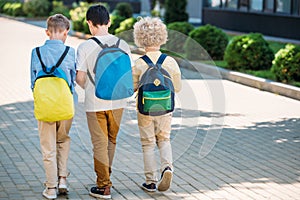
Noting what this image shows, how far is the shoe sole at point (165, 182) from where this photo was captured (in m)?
6.54

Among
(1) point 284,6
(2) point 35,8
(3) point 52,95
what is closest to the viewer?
(3) point 52,95

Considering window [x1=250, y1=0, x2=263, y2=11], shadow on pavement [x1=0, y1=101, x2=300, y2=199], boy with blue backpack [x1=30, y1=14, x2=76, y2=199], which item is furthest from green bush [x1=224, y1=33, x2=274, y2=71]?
window [x1=250, y1=0, x2=263, y2=11]

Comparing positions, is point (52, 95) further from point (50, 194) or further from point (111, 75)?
point (50, 194)

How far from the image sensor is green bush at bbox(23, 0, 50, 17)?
127 feet

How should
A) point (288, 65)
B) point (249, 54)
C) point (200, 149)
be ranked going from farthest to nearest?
1. point (249, 54)
2. point (288, 65)
3. point (200, 149)

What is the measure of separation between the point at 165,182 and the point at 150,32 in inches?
55.1

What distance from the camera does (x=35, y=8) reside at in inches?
1527

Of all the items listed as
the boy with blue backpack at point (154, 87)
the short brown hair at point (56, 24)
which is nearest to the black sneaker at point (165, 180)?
the boy with blue backpack at point (154, 87)

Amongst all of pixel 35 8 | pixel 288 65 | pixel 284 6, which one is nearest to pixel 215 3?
pixel 284 6

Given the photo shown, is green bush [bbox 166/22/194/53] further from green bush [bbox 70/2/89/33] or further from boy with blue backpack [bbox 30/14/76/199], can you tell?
boy with blue backpack [bbox 30/14/76/199]

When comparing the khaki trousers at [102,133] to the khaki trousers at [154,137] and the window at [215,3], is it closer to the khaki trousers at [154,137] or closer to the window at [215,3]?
the khaki trousers at [154,137]

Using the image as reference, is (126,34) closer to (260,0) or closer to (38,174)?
(38,174)

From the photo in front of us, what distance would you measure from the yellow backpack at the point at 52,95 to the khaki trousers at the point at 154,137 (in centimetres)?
76

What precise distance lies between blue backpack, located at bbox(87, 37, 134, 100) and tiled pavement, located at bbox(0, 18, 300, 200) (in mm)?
1022
